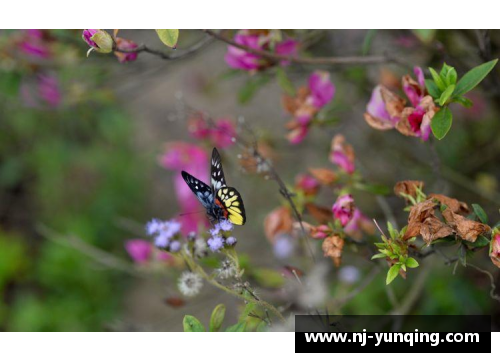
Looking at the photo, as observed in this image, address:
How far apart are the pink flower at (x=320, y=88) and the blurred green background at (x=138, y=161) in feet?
0.20

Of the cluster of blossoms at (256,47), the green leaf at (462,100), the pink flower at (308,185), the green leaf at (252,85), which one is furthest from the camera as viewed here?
the green leaf at (252,85)

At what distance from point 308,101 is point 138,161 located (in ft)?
4.55

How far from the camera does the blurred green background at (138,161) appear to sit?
1.43 meters

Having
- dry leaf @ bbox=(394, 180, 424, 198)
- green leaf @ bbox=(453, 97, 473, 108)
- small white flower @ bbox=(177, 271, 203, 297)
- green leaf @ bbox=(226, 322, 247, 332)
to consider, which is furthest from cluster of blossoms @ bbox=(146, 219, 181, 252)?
green leaf @ bbox=(453, 97, 473, 108)

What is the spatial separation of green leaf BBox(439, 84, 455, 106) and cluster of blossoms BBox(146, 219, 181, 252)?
44cm

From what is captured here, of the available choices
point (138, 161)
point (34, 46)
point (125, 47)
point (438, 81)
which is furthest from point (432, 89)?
point (138, 161)

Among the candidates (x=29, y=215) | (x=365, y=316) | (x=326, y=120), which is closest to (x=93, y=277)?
(x=29, y=215)

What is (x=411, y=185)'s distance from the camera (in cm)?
86

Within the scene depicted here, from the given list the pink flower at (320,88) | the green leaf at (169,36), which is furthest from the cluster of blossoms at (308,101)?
the green leaf at (169,36)

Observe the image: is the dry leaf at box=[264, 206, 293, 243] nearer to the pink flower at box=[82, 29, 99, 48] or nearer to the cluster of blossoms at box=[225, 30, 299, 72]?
the cluster of blossoms at box=[225, 30, 299, 72]

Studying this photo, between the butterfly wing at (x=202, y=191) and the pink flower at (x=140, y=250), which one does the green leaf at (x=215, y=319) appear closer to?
the butterfly wing at (x=202, y=191)

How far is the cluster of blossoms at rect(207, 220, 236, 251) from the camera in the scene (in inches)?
30.0

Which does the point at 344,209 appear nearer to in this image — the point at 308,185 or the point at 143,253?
the point at 308,185

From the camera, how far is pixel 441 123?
0.80 metres
